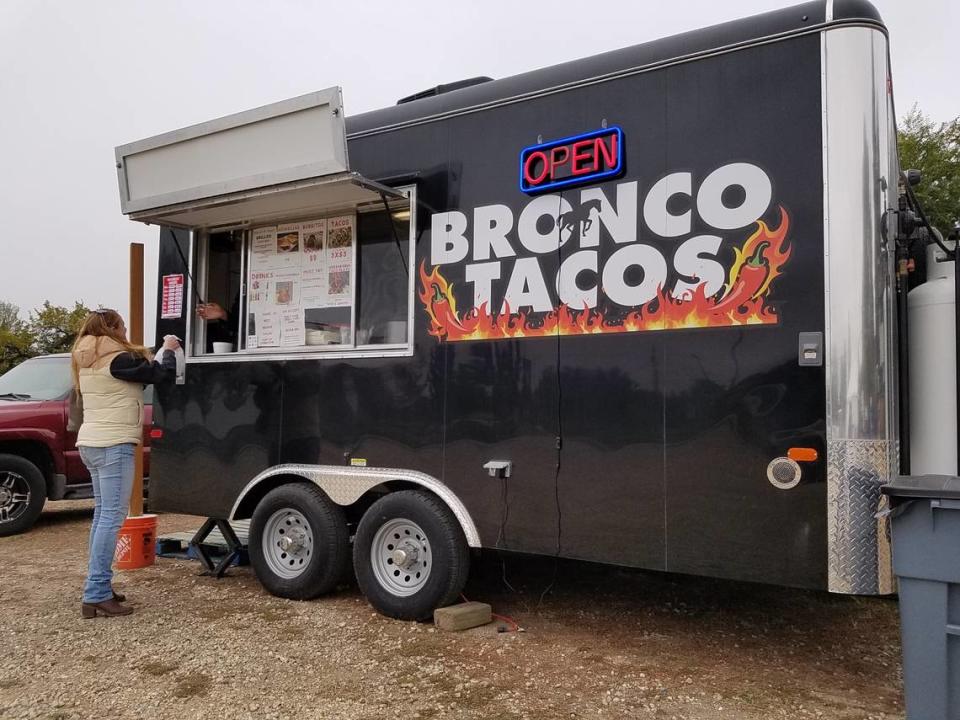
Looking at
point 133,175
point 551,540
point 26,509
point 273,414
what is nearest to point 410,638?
point 551,540

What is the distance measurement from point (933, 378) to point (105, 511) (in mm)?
4648

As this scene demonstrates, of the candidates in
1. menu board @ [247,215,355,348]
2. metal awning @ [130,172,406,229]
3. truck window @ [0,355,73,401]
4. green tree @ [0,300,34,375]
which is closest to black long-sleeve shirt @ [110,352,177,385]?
menu board @ [247,215,355,348]

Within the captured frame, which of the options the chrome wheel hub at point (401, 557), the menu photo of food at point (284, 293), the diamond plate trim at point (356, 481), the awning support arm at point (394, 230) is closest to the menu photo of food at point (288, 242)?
the menu photo of food at point (284, 293)

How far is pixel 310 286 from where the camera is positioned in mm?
5668

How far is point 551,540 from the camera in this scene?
4395mm

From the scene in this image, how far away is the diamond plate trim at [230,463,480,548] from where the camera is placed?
470 centimetres

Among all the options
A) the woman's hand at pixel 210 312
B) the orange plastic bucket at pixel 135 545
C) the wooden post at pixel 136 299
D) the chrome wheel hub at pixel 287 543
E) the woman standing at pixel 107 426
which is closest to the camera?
the woman standing at pixel 107 426

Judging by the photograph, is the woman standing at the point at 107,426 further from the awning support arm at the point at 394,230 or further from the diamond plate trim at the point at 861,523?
the diamond plate trim at the point at 861,523

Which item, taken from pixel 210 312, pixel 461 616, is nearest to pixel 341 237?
pixel 210 312

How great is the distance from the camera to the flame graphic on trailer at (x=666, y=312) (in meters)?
3.81

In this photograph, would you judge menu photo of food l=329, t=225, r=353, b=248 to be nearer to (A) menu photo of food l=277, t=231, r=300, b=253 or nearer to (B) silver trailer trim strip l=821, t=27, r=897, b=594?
(A) menu photo of food l=277, t=231, r=300, b=253

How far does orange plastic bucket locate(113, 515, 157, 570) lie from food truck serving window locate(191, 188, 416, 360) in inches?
61.1

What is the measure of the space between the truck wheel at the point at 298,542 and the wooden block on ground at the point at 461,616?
2.86 ft

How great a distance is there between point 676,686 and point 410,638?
4.93 ft
